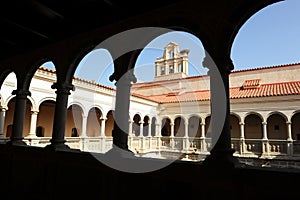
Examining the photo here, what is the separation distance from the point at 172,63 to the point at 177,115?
979 centimetres

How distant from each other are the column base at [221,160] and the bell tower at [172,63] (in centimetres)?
2226

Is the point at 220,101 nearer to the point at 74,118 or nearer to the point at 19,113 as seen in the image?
the point at 19,113

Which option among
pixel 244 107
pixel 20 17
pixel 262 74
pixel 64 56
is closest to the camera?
pixel 20 17

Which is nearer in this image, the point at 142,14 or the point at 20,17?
the point at 142,14

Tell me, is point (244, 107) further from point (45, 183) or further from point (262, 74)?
point (45, 183)

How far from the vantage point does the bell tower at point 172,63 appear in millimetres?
24219

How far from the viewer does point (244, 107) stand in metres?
14.3

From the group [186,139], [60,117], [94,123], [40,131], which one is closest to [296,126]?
[186,139]

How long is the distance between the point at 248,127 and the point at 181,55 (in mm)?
12016

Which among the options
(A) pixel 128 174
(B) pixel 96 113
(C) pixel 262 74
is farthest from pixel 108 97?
(C) pixel 262 74

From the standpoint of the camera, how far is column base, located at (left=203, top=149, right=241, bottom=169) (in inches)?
82.4

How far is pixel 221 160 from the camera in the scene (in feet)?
7.01

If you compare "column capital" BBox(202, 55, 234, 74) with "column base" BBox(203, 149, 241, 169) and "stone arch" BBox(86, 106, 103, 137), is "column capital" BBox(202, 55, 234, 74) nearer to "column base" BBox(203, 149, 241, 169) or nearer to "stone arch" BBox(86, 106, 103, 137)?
"column base" BBox(203, 149, 241, 169)

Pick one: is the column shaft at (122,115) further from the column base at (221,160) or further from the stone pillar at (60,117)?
the column base at (221,160)
